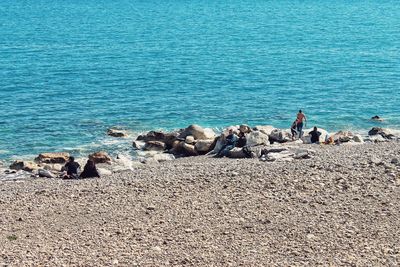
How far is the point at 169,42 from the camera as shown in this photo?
311 feet

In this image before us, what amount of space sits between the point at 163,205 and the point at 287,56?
57006 mm

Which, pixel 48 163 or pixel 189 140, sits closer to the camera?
pixel 48 163

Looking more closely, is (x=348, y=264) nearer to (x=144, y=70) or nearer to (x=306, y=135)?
(x=306, y=135)

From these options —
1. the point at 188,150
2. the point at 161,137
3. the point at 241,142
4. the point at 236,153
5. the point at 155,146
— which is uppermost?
the point at 236,153

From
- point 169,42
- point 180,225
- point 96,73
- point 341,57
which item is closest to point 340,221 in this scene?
point 180,225

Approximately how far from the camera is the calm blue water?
50688mm

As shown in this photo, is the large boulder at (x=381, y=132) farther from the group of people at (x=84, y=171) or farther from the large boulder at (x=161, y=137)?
the group of people at (x=84, y=171)

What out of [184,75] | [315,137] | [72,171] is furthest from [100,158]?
[184,75]

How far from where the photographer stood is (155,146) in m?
43.3

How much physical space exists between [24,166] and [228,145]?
10.2m

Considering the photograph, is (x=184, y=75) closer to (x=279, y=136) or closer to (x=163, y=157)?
(x=279, y=136)

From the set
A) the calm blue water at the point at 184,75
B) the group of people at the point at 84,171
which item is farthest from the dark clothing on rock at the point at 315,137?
the group of people at the point at 84,171

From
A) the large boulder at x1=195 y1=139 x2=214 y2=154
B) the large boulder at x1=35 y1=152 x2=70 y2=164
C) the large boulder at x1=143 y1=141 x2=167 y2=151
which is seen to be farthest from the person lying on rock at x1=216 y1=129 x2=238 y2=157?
the large boulder at x1=35 y1=152 x2=70 y2=164

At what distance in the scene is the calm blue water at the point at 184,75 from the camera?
166 ft
